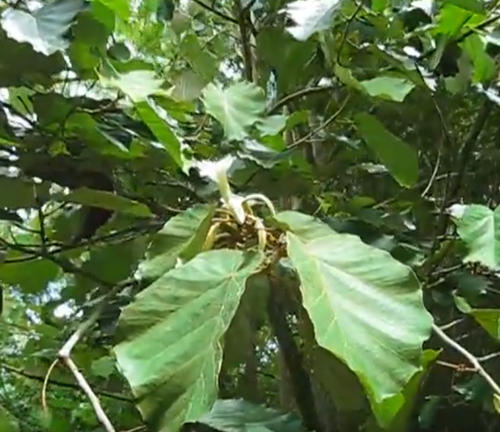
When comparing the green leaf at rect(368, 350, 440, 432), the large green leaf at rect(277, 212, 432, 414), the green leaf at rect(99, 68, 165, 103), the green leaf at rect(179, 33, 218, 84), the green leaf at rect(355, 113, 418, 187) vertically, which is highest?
the green leaf at rect(179, 33, 218, 84)

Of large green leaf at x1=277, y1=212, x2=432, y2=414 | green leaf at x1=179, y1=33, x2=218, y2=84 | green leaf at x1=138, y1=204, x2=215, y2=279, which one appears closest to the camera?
large green leaf at x1=277, y1=212, x2=432, y2=414

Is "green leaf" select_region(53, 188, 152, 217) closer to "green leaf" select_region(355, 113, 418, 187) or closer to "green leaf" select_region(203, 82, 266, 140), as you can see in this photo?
"green leaf" select_region(203, 82, 266, 140)

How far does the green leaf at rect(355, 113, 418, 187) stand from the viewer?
0.82m

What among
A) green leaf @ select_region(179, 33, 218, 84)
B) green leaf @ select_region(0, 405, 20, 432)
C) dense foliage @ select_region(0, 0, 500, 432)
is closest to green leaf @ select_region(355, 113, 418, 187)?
dense foliage @ select_region(0, 0, 500, 432)

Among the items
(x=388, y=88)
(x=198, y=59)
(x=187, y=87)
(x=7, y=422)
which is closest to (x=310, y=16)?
(x=388, y=88)

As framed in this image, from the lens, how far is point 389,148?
2.72 feet

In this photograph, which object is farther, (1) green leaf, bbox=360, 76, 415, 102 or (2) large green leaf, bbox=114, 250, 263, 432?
(1) green leaf, bbox=360, 76, 415, 102

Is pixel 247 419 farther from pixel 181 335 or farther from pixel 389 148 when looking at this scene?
pixel 389 148

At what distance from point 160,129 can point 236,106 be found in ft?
0.44

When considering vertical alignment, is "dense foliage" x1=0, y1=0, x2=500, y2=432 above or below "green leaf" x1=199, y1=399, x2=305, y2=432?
above

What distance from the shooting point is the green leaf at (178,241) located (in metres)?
0.55

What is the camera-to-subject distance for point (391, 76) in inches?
31.6

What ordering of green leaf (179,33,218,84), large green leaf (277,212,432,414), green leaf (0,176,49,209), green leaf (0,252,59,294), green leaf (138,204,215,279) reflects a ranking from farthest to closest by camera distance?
green leaf (179,33,218,84), green leaf (0,252,59,294), green leaf (0,176,49,209), green leaf (138,204,215,279), large green leaf (277,212,432,414)

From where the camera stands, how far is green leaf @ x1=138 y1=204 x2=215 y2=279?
1.81 feet
